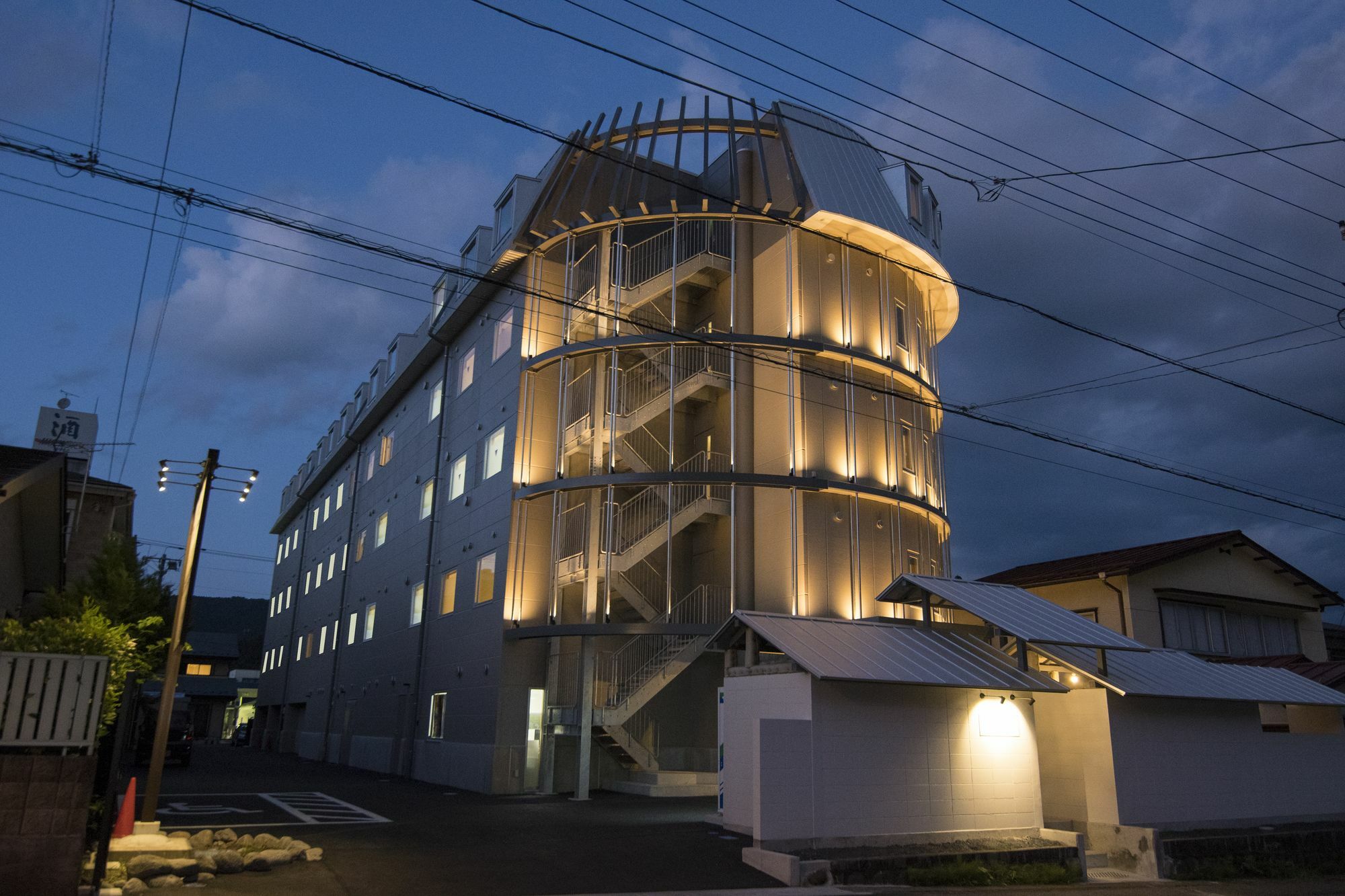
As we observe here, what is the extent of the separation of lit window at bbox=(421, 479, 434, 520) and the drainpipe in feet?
77.9

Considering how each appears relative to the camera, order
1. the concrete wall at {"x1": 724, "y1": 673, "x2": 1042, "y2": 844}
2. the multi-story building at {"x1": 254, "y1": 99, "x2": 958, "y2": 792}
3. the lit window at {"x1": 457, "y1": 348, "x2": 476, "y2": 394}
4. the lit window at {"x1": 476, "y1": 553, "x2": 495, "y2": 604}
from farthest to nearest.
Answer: the lit window at {"x1": 457, "y1": 348, "x2": 476, "y2": 394} → the lit window at {"x1": 476, "y1": 553, "x2": 495, "y2": 604} → the multi-story building at {"x1": 254, "y1": 99, "x2": 958, "y2": 792} → the concrete wall at {"x1": 724, "y1": 673, "x2": 1042, "y2": 844}

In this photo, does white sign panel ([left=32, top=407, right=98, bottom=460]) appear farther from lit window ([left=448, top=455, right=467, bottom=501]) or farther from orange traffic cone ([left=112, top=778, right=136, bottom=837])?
orange traffic cone ([left=112, top=778, right=136, bottom=837])

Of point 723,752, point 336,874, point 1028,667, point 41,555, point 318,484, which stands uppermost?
point 318,484

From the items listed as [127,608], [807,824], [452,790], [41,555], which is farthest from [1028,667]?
[127,608]

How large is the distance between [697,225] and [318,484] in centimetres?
3838

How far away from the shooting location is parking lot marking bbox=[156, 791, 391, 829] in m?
18.7

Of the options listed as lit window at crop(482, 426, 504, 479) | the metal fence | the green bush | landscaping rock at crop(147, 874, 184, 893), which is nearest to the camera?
the metal fence

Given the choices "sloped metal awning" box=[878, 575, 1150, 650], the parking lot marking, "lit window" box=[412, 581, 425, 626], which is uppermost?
"lit window" box=[412, 581, 425, 626]

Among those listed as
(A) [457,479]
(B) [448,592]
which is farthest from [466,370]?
(B) [448,592]

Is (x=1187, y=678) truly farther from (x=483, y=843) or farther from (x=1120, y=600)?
(x=1120, y=600)

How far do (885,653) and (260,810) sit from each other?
47.1ft

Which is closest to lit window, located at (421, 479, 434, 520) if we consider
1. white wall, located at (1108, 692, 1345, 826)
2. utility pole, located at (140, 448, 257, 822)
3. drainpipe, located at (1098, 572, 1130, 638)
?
utility pole, located at (140, 448, 257, 822)

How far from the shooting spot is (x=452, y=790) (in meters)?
27.4

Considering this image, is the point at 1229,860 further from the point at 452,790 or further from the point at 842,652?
the point at 452,790
